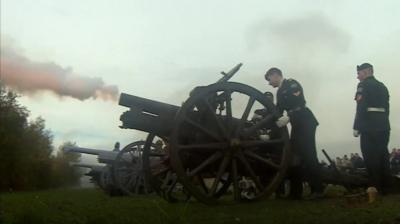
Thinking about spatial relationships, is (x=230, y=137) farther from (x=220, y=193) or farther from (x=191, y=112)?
(x=220, y=193)

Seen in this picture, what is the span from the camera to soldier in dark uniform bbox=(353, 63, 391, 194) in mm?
7848

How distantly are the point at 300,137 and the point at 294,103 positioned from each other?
45 centimetres

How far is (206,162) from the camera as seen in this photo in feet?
23.6

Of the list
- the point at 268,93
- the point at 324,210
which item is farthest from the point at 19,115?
the point at 324,210

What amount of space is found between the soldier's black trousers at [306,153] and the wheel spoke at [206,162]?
1.28 metres

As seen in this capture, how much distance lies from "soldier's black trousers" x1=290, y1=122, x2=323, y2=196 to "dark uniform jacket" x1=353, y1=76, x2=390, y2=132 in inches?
25.4

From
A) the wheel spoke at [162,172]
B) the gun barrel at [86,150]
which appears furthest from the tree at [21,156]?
the wheel spoke at [162,172]

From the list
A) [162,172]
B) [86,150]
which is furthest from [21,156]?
[162,172]

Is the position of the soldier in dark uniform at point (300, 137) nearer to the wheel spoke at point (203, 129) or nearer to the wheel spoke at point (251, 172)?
the wheel spoke at point (251, 172)

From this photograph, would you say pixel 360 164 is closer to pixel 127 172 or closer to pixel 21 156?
pixel 127 172

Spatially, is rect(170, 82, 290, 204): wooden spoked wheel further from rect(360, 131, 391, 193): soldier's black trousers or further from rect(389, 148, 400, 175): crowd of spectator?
rect(389, 148, 400, 175): crowd of spectator

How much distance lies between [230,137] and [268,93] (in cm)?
179

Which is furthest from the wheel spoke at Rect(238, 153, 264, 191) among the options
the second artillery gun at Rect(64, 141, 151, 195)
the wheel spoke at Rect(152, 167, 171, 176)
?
the second artillery gun at Rect(64, 141, 151, 195)

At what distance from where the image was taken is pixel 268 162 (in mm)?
7484
